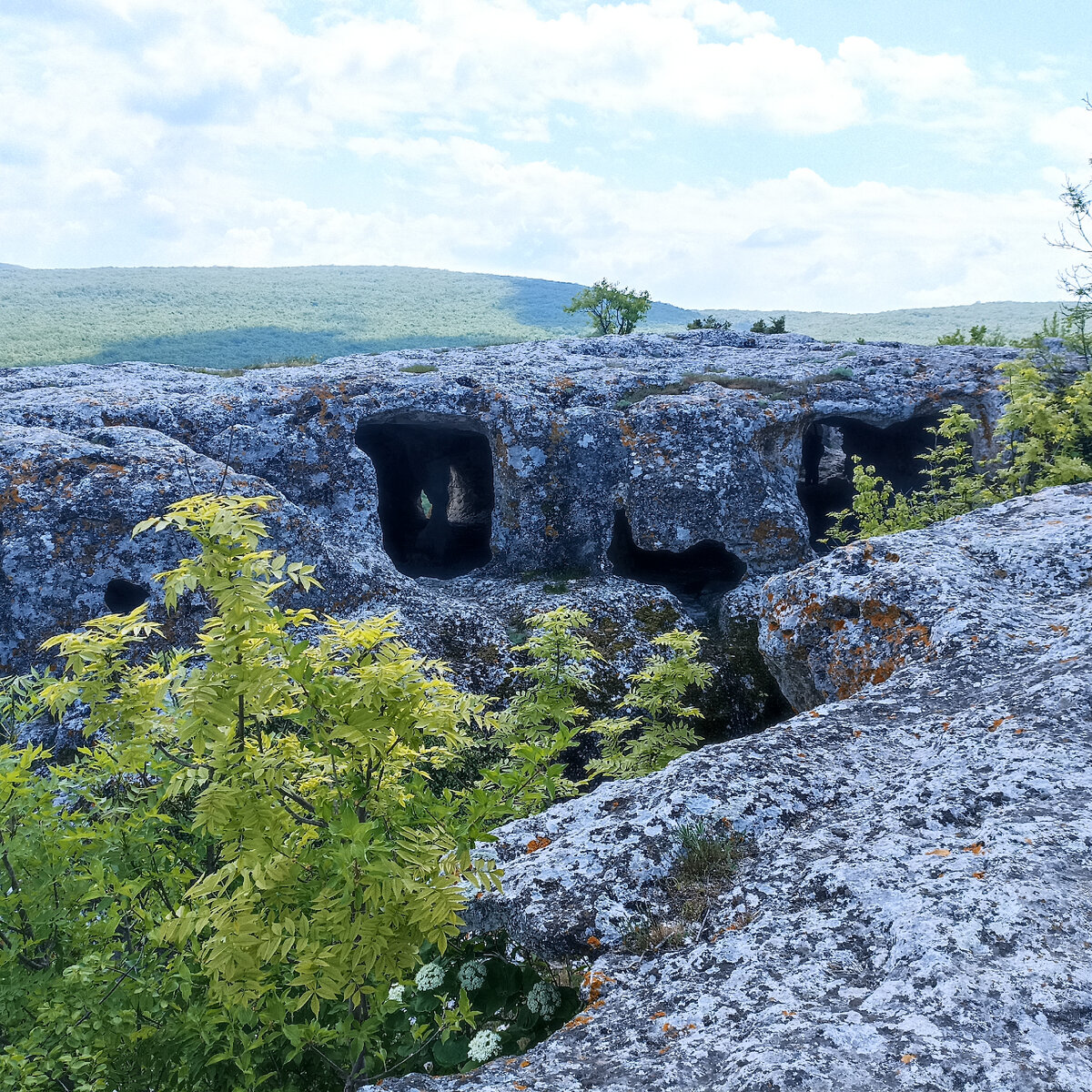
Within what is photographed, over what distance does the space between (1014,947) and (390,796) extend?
8.38ft

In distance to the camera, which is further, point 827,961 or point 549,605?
point 549,605

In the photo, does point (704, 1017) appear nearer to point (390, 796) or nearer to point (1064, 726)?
point (390, 796)

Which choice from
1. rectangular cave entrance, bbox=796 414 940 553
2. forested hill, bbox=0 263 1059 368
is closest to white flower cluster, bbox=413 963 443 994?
rectangular cave entrance, bbox=796 414 940 553

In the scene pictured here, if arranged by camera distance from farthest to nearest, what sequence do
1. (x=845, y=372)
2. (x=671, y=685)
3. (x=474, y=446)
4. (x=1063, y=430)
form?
1. (x=474, y=446)
2. (x=845, y=372)
3. (x=1063, y=430)
4. (x=671, y=685)

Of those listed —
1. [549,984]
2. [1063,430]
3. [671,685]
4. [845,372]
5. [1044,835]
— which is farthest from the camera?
[845,372]

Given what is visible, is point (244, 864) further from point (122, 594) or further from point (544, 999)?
point (122, 594)

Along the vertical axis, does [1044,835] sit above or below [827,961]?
above

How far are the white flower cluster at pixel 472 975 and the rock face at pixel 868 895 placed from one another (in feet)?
0.70

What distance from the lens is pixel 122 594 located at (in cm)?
1150

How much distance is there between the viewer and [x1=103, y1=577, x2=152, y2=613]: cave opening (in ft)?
36.4

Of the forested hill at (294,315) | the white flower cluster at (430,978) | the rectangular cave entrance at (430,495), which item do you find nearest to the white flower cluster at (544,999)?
the white flower cluster at (430,978)

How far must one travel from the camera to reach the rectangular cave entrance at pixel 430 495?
60.5ft

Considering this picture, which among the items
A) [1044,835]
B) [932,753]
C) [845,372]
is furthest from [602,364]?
[1044,835]

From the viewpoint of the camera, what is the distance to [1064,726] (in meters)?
4.51
